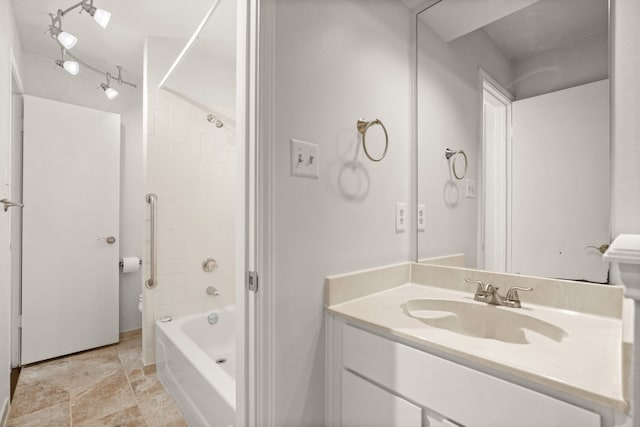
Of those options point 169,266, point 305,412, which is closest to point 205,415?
point 305,412

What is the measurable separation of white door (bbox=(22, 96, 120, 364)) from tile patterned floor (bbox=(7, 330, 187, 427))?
23cm

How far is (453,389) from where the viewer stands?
77 centimetres

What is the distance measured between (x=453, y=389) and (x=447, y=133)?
1103 mm

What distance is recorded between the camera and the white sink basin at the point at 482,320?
0.97 metres

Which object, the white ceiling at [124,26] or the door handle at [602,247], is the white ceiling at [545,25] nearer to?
the door handle at [602,247]

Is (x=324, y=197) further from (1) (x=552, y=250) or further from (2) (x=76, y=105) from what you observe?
(2) (x=76, y=105)

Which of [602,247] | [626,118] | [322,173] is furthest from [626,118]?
[322,173]

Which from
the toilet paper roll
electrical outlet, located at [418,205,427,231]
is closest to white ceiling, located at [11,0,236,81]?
electrical outlet, located at [418,205,427,231]

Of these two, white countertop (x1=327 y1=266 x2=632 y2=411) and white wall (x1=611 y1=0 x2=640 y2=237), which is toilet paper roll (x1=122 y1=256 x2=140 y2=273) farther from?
white wall (x1=611 y1=0 x2=640 y2=237)

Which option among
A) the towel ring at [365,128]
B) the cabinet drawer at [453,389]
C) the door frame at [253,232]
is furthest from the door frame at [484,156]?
the door frame at [253,232]

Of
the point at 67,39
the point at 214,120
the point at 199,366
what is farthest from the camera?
the point at 214,120

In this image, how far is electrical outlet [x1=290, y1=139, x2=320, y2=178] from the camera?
102cm

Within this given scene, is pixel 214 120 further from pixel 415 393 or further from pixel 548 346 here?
pixel 548 346

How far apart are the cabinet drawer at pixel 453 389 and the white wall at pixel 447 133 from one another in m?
0.64
